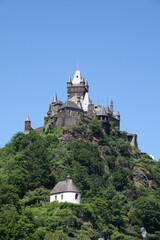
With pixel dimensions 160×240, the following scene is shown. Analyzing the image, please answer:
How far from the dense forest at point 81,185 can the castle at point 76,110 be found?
2.25 m

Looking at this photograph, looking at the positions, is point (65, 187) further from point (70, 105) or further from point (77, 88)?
point (77, 88)

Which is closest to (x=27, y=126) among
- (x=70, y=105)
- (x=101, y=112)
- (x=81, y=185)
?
(x=70, y=105)

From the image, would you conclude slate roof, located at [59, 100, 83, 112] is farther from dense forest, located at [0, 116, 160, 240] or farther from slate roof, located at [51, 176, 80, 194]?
slate roof, located at [51, 176, 80, 194]

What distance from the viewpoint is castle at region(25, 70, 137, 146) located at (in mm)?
124938

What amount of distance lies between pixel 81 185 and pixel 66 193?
36.3ft

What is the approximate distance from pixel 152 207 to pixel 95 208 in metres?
15.4

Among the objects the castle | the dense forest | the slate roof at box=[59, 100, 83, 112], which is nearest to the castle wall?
the castle

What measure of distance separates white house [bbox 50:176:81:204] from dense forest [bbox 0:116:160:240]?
1260 mm

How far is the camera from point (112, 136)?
131 metres

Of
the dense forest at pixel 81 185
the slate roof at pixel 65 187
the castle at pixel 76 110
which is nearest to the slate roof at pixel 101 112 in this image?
the castle at pixel 76 110

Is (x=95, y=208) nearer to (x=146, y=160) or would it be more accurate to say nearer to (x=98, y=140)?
(x=98, y=140)

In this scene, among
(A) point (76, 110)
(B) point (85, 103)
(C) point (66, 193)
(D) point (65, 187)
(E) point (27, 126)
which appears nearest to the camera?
(C) point (66, 193)

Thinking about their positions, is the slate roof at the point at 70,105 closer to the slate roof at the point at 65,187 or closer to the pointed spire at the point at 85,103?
the pointed spire at the point at 85,103

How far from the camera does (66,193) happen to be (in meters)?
89.2
